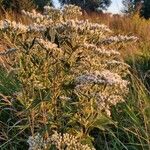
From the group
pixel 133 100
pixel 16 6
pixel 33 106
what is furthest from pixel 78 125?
pixel 16 6

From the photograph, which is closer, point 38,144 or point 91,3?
point 38,144

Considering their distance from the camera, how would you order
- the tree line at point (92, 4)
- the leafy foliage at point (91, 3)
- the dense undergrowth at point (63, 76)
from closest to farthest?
the dense undergrowth at point (63, 76)
the tree line at point (92, 4)
the leafy foliage at point (91, 3)

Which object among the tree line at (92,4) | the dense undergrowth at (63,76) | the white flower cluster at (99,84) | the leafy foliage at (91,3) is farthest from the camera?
the leafy foliage at (91,3)

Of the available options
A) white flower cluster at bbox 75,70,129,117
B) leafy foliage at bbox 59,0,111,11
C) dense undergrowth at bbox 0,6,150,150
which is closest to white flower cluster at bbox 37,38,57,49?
dense undergrowth at bbox 0,6,150,150

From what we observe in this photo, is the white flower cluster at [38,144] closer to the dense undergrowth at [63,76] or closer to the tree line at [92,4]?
the dense undergrowth at [63,76]

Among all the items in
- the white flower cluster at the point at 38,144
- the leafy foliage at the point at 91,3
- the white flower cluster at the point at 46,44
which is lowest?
the leafy foliage at the point at 91,3

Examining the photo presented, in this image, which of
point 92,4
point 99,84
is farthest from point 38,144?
point 92,4

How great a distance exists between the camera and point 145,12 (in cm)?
4541

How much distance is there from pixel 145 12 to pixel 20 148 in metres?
41.6

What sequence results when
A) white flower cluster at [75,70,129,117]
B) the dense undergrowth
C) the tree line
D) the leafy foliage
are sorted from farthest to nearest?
the leafy foliage, the tree line, the dense undergrowth, white flower cluster at [75,70,129,117]

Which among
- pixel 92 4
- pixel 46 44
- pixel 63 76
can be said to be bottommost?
pixel 92 4

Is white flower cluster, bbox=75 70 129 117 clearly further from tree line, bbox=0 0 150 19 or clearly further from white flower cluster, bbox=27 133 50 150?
tree line, bbox=0 0 150 19

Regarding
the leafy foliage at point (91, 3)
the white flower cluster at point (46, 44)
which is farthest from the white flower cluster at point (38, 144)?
the leafy foliage at point (91, 3)

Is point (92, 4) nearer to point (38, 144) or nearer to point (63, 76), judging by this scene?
point (63, 76)
